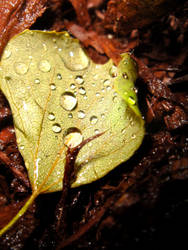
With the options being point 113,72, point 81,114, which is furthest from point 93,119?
point 113,72

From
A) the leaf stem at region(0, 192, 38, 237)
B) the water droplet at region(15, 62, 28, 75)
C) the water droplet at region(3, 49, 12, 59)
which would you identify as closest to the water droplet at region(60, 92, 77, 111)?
the water droplet at region(15, 62, 28, 75)

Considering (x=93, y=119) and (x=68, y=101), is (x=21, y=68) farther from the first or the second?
(x=93, y=119)

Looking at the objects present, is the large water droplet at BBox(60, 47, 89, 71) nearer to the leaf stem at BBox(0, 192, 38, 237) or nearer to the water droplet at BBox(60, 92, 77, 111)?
the water droplet at BBox(60, 92, 77, 111)

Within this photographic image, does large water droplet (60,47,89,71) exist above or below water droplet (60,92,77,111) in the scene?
above

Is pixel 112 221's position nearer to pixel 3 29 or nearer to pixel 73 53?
pixel 73 53

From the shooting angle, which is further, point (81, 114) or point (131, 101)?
point (81, 114)

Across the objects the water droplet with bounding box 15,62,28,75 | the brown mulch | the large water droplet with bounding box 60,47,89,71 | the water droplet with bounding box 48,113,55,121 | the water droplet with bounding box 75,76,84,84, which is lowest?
the brown mulch

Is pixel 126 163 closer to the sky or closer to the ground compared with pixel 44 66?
closer to the ground
